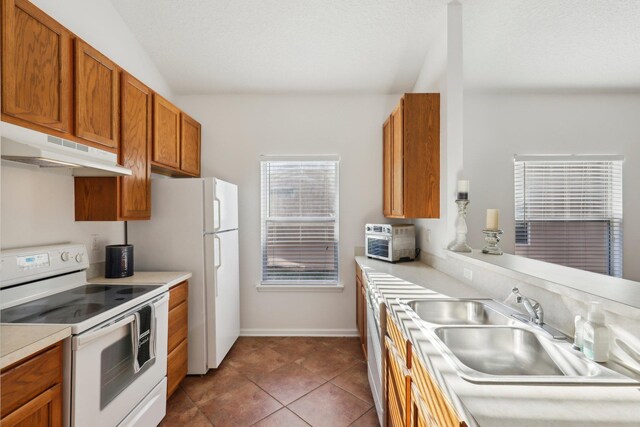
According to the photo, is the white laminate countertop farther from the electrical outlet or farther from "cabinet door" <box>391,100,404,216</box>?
"cabinet door" <box>391,100,404,216</box>

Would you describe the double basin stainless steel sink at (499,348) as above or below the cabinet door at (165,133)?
below

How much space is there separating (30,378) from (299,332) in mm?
2394

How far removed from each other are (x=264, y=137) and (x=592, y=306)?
2981 millimetres

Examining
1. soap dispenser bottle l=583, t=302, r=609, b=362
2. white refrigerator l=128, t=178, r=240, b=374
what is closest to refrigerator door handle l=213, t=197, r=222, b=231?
white refrigerator l=128, t=178, r=240, b=374

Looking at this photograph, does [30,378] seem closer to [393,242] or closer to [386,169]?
[393,242]

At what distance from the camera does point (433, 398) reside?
91 cm

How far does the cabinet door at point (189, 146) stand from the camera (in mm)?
2781

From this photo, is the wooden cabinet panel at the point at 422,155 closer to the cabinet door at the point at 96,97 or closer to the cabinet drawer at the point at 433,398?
the cabinet drawer at the point at 433,398

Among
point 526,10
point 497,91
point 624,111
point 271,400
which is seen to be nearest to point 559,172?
point 624,111

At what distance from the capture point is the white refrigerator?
2391mm

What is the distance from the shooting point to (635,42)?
215cm

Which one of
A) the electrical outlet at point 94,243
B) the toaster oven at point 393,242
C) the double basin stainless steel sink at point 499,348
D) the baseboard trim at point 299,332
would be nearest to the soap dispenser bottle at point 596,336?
the double basin stainless steel sink at point 499,348

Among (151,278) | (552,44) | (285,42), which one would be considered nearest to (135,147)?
(151,278)

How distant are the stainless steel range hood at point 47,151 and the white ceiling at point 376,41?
1431 millimetres
